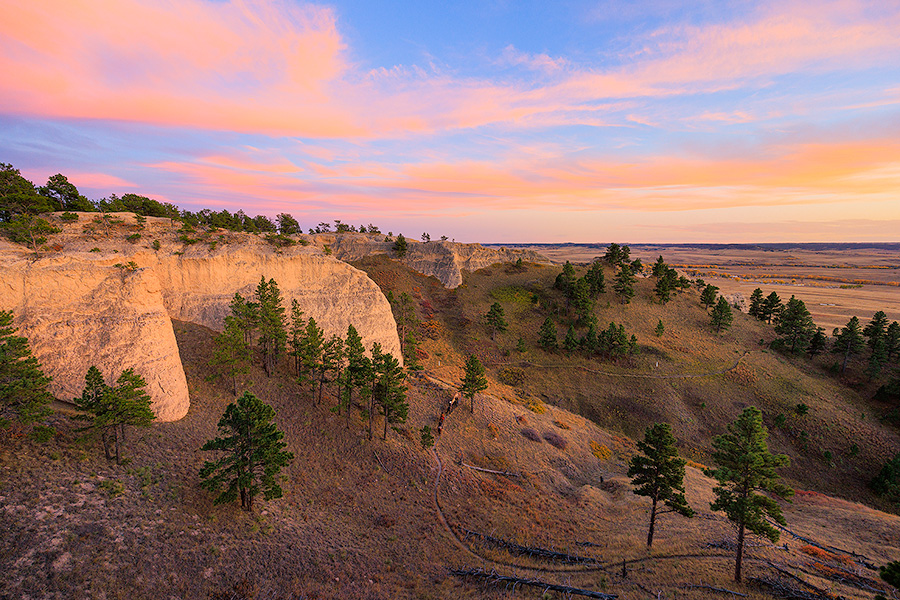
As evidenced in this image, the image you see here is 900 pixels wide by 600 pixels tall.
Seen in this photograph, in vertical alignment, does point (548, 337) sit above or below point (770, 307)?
below

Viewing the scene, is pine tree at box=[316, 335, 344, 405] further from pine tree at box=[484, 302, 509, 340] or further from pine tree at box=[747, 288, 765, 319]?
pine tree at box=[747, 288, 765, 319]

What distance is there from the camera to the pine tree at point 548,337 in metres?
78.9

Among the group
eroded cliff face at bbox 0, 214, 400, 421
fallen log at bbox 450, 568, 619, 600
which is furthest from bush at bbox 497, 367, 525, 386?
fallen log at bbox 450, 568, 619, 600

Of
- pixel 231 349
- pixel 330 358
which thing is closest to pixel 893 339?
pixel 330 358

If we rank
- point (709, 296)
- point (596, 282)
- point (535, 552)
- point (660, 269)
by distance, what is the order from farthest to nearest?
point (660, 269)
point (596, 282)
point (709, 296)
point (535, 552)

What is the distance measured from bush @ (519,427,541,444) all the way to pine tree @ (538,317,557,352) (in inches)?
1218

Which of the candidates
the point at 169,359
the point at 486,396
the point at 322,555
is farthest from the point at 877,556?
the point at 169,359

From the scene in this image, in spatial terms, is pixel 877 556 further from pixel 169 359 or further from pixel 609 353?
pixel 169 359

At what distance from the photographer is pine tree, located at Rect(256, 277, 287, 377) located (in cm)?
4166

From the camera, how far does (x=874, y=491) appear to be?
160ft

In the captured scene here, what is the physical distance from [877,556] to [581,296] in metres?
64.4

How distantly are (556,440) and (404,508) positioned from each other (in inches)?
1130

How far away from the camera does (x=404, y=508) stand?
32.3m

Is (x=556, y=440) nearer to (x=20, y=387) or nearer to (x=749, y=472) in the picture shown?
(x=749, y=472)
